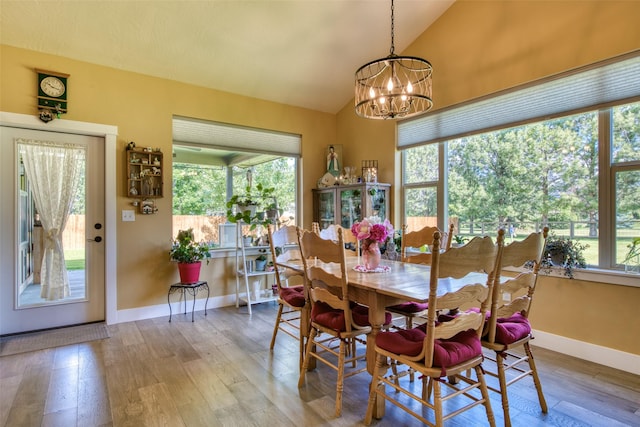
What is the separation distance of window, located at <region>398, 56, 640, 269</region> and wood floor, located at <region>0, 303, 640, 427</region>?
3.72ft

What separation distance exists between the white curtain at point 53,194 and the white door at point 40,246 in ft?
0.16

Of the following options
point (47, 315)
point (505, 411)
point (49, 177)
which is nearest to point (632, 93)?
point (505, 411)

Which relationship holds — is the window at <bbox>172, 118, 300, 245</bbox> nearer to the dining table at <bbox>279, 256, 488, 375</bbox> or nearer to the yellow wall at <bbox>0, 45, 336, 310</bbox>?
the yellow wall at <bbox>0, 45, 336, 310</bbox>

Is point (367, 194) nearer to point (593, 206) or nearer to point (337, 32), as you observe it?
point (337, 32)

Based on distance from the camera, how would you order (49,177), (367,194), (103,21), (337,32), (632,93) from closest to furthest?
1. (632,93)
2. (103,21)
3. (49,177)
4. (337,32)
5. (367,194)

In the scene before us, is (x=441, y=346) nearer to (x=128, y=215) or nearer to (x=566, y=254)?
(x=566, y=254)

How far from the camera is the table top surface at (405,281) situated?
179 cm

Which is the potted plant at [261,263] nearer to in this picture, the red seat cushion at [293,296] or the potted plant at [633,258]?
the red seat cushion at [293,296]

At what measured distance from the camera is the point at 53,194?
3.49 metres

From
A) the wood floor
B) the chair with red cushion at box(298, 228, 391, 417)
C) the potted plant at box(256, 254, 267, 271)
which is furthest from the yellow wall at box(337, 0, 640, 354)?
the potted plant at box(256, 254, 267, 271)

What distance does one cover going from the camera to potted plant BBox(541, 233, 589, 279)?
2.88 meters

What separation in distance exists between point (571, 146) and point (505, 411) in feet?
7.76

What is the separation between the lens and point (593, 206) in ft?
9.43

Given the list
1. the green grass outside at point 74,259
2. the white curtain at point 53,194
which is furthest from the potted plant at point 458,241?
the white curtain at point 53,194
